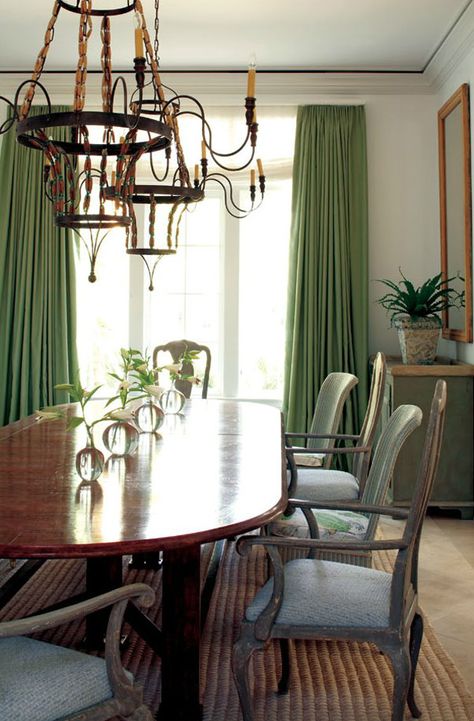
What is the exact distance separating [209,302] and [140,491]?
148 inches

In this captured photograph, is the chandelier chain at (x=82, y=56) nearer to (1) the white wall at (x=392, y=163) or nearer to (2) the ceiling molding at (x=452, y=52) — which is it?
(2) the ceiling molding at (x=452, y=52)

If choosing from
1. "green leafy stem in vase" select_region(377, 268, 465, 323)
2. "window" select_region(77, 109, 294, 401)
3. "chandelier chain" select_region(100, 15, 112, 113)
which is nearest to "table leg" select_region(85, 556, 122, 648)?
"chandelier chain" select_region(100, 15, 112, 113)

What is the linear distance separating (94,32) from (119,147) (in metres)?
2.84

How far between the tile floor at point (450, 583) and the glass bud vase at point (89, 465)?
1.38m

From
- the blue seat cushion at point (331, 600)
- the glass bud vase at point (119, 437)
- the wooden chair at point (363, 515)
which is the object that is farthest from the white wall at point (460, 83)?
the blue seat cushion at point (331, 600)

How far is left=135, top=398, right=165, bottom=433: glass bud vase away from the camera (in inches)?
133

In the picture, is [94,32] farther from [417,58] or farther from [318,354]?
[318,354]

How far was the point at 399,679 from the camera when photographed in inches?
82.7

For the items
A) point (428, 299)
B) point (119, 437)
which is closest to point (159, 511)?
point (119, 437)

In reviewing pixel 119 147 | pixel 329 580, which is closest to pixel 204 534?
pixel 329 580

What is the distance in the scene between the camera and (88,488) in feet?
7.93

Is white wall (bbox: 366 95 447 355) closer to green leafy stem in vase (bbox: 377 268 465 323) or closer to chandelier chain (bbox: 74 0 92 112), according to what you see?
green leafy stem in vase (bbox: 377 268 465 323)

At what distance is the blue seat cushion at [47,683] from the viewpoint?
1645 mm

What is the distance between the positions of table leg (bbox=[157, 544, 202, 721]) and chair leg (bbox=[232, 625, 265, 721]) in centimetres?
10
